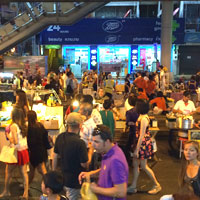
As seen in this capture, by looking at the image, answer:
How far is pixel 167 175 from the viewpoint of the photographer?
6.11m

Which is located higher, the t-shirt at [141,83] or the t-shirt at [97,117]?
the t-shirt at [141,83]

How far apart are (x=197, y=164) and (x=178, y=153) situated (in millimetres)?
3945

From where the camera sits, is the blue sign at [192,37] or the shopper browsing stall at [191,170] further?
the blue sign at [192,37]

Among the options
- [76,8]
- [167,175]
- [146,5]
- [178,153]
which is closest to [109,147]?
[167,175]

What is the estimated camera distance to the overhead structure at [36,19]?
15.1m

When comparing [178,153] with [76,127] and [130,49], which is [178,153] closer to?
[76,127]

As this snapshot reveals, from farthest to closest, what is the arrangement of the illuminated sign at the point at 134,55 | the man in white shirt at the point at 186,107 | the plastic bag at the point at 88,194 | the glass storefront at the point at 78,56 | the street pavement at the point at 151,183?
the glass storefront at the point at 78,56
the illuminated sign at the point at 134,55
the man in white shirt at the point at 186,107
the street pavement at the point at 151,183
the plastic bag at the point at 88,194

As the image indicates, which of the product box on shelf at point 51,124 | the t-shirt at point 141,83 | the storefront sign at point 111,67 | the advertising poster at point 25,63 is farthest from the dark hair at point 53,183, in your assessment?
the advertising poster at point 25,63

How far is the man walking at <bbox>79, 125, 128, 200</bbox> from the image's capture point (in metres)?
2.71

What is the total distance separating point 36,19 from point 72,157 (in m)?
13.0

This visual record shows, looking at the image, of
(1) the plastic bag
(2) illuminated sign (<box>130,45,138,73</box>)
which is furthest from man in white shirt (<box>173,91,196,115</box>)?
(2) illuminated sign (<box>130,45,138,73</box>)

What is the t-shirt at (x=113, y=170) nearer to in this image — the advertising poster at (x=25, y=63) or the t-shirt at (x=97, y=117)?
the t-shirt at (x=97, y=117)

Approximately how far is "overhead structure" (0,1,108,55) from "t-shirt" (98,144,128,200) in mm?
13108

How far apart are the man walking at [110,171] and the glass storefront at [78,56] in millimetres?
21294
